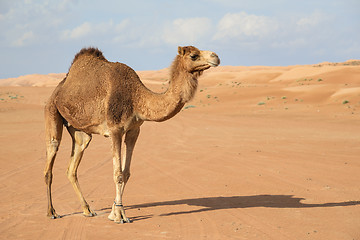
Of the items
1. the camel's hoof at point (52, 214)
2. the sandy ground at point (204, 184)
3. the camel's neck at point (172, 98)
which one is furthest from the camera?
the camel's hoof at point (52, 214)

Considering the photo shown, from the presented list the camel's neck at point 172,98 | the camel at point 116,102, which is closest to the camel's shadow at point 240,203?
the camel at point 116,102

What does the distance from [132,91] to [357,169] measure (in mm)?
7261

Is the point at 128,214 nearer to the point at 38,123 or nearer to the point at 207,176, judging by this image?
the point at 207,176

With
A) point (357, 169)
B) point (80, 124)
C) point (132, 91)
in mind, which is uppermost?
point (132, 91)

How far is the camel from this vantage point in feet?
22.5

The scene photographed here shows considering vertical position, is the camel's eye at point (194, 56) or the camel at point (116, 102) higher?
the camel's eye at point (194, 56)

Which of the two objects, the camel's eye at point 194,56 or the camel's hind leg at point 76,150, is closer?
the camel's eye at point 194,56

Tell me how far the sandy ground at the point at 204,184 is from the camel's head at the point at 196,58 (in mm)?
2597

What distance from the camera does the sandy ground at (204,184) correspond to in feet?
21.7

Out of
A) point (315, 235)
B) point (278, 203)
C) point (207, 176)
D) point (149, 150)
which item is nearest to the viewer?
point (315, 235)

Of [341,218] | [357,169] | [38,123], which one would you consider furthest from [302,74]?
[341,218]

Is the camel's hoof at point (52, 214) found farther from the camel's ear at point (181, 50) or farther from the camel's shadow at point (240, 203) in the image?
the camel's ear at point (181, 50)

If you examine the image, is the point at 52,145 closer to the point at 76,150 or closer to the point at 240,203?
the point at 76,150

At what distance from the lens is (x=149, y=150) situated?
14.6 meters
